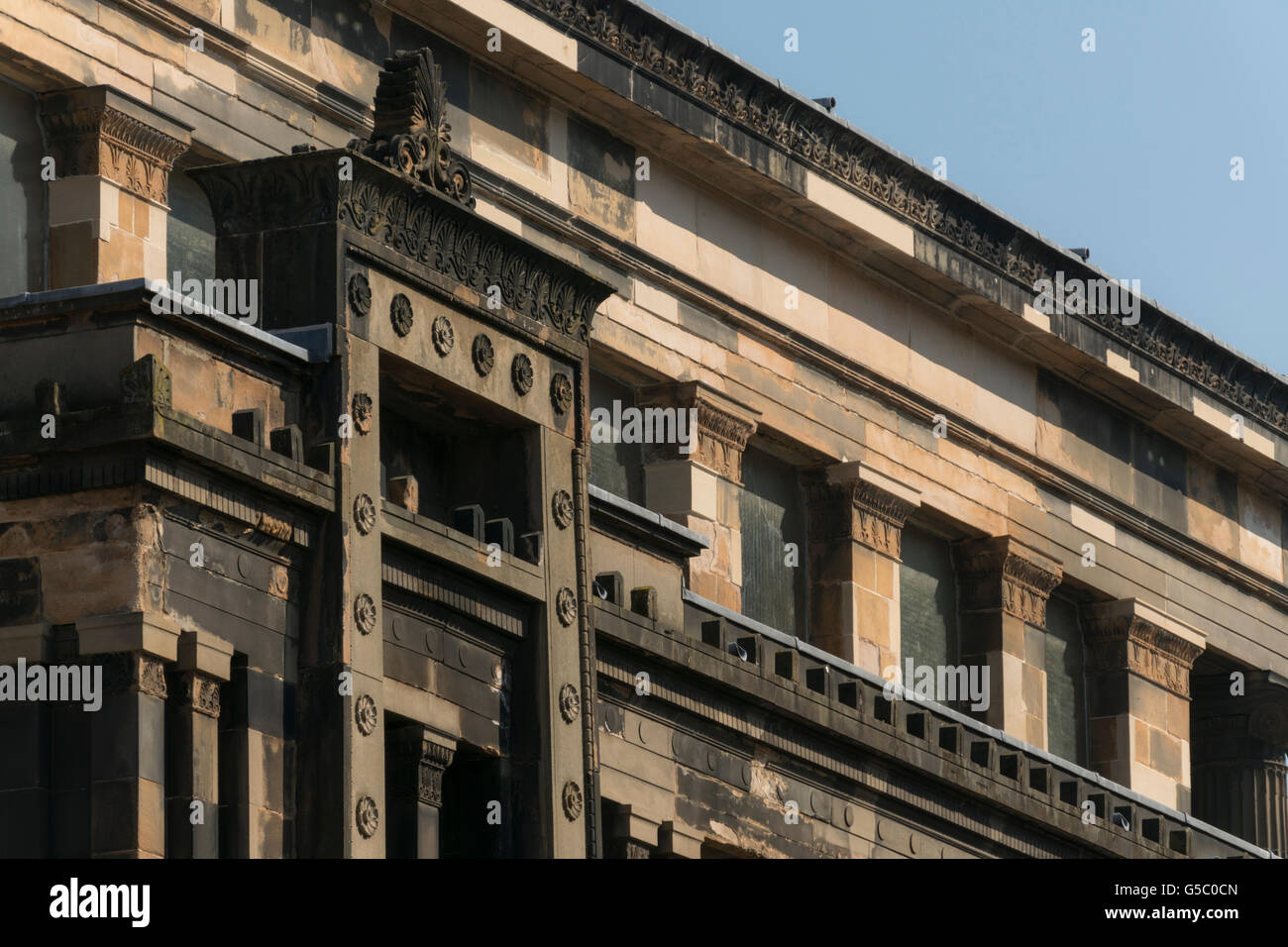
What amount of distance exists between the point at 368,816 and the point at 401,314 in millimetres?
3572

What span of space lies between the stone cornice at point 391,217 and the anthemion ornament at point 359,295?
33 centimetres

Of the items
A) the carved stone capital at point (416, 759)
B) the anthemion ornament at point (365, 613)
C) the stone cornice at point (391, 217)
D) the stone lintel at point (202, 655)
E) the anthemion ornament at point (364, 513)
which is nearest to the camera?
the stone lintel at point (202, 655)

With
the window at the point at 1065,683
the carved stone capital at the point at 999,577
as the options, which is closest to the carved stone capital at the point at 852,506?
the carved stone capital at the point at 999,577

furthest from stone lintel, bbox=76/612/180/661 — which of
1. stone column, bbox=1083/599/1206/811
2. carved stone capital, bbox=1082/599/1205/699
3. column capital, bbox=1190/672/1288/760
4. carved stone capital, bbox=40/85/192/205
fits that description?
column capital, bbox=1190/672/1288/760

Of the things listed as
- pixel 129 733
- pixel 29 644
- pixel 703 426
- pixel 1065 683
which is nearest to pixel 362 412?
pixel 29 644

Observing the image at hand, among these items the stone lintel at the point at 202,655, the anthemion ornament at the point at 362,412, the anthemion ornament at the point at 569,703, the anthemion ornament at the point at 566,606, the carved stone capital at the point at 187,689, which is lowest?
the carved stone capital at the point at 187,689

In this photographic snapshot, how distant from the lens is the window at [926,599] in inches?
1657

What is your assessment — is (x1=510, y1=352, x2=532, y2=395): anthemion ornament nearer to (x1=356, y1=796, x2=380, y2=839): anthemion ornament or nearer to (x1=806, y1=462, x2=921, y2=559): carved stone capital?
(x1=356, y1=796, x2=380, y2=839): anthemion ornament

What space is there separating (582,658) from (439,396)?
212 cm

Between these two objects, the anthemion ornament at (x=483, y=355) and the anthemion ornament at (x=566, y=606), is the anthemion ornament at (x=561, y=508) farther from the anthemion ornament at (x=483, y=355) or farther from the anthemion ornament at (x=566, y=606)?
the anthemion ornament at (x=483, y=355)

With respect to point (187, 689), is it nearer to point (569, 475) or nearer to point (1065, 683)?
point (569, 475)

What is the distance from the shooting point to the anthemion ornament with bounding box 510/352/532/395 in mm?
26109

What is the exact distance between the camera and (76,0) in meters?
31.8
